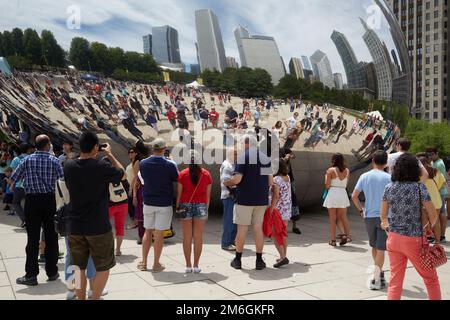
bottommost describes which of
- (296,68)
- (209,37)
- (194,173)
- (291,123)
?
(194,173)

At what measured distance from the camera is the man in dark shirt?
3752mm

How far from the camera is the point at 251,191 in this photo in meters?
5.34

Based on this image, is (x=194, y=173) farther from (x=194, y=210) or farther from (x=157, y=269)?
(x=157, y=269)

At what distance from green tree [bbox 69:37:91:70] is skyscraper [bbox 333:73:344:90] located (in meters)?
4.02

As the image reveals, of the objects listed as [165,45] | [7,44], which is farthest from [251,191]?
[7,44]

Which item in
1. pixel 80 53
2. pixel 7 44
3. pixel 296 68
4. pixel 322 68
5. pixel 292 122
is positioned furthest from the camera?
pixel 7 44

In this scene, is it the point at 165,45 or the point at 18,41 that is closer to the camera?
the point at 165,45

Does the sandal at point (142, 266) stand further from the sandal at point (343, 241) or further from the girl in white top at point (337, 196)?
the sandal at point (343, 241)

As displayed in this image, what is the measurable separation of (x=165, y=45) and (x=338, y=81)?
9.52 feet

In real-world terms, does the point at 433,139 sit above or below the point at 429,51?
below

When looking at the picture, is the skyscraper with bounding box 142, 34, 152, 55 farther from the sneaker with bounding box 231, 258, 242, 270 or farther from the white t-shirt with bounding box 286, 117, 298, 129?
the sneaker with bounding box 231, 258, 242, 270

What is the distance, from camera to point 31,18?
7000 millimetres
